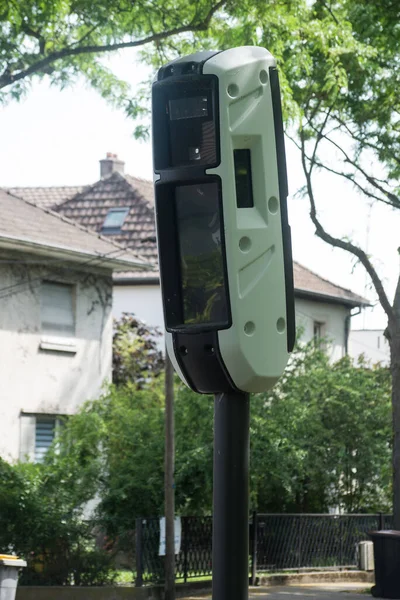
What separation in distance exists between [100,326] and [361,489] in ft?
24.0

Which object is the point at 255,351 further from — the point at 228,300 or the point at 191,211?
the point at 191,211

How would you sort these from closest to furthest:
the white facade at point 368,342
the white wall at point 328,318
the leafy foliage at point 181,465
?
the leafy foliage at point 181,465, the white wall at point 328,318, the white facade at point 368,342

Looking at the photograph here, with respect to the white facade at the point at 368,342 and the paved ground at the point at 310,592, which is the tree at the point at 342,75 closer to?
the paved ground at the point at 310,592

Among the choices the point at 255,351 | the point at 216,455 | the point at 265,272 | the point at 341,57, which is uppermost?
the point at 341,57

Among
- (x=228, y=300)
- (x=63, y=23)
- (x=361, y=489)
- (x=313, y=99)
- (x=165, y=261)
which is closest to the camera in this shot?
(x=228, y=300)

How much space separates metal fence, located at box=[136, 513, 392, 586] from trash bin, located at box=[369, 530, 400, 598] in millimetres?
3861

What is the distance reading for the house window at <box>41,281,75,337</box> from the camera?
90.4 feet

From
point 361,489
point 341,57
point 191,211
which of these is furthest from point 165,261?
point 361,489

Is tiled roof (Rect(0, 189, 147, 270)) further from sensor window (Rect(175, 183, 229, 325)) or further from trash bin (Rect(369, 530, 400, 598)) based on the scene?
sensor window (Rect(175, 183, 229, 325))

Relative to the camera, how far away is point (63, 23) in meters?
16.7

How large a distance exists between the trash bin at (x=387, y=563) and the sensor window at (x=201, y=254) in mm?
15946

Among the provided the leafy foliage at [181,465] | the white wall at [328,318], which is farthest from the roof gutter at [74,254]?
the white wall at [328,318]

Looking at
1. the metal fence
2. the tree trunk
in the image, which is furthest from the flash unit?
the metal fence

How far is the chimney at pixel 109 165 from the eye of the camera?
41719 mm
